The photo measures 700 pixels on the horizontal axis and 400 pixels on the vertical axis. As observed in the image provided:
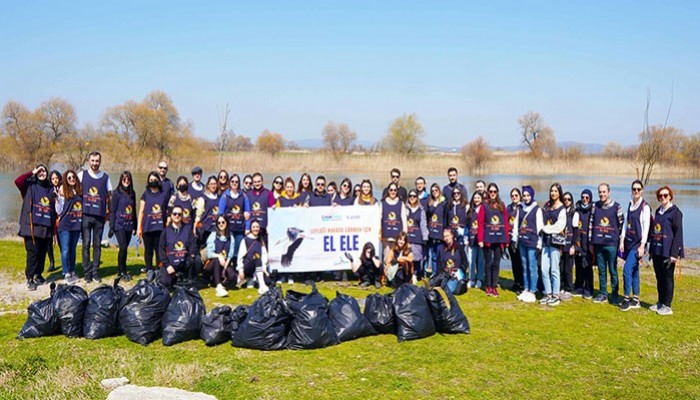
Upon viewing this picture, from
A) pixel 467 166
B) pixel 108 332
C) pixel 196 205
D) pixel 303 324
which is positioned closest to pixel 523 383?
pixel 303 324

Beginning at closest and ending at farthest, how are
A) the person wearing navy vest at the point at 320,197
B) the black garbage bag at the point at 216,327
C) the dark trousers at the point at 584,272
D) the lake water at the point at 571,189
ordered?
the black garbage bag at the point at 216,327
the dark trousers at the point at 584,272
the person wearing navy vest at the point at 320,197
the lake water at the point at 571,189

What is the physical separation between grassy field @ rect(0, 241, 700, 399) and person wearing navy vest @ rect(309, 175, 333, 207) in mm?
3657

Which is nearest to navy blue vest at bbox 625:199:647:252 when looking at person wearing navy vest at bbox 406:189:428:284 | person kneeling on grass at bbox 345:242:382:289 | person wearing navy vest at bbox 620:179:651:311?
person wearing navy vest at bbox 620:179:651:311

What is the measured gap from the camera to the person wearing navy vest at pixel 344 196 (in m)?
9.52

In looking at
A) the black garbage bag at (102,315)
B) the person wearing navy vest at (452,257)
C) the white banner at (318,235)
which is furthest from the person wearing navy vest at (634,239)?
the black garbage bag at (102,315)

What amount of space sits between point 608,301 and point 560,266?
0.84 m

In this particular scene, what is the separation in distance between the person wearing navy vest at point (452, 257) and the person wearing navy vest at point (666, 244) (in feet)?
8.77

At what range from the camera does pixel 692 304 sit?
7.99 meters

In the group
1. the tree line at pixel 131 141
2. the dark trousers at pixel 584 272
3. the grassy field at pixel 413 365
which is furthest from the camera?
the tree line at pixel 131 141

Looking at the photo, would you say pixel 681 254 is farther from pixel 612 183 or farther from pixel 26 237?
pixel 612 183

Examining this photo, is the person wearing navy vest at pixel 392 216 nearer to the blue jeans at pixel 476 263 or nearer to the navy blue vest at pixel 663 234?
the blue jeans at pixel 476 263

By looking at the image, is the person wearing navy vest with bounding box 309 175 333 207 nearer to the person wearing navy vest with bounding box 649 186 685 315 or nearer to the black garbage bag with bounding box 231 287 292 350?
the black garbage bag with bounding box 231 287 292 350

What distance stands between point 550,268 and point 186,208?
5.68 m

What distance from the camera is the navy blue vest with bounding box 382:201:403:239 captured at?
8.70 m
